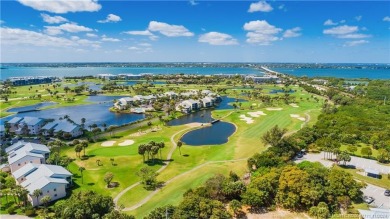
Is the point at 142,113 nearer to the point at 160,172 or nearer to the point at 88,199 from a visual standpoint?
the point at 160,172

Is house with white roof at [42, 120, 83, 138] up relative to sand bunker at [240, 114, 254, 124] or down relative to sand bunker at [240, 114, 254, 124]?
up

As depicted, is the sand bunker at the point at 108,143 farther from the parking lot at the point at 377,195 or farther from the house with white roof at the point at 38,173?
the parking lot at the point at 377,195

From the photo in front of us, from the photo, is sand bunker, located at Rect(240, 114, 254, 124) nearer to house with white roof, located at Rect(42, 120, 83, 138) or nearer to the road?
the road

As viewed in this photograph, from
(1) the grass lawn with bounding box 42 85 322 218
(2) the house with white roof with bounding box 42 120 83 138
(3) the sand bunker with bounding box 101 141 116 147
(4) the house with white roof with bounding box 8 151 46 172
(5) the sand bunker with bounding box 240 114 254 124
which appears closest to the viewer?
(1) the grass lawn with bounding box 42 85 322 218

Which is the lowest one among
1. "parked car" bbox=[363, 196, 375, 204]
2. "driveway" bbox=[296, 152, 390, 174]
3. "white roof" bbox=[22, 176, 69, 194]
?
"parked car" bbox=[363, 196, 375, 204]

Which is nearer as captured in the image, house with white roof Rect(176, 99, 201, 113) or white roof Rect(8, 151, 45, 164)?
white roof Rect(8, 151, 45, 164)

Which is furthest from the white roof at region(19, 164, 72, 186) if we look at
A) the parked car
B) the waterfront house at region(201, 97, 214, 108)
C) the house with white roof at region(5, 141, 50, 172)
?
the waterfront house at region(201, 97, 214, 108)
